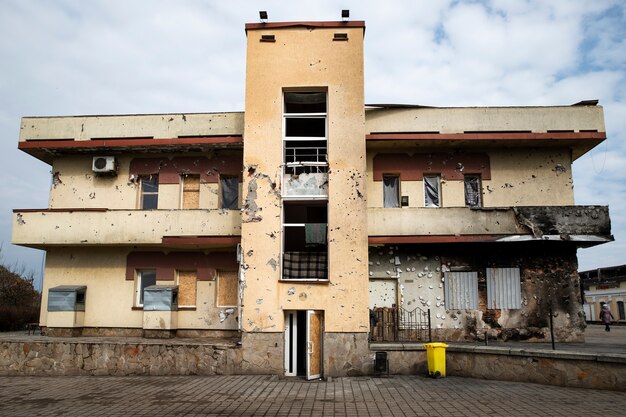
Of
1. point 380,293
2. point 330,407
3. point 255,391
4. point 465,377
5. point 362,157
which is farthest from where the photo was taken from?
point 380,293

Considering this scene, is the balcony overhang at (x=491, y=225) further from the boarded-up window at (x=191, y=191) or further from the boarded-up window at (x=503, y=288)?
the boarded-up window at (x=191, y=191)

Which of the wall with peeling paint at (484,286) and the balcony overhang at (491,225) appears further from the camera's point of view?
the wall with peeling paint at (484,286)

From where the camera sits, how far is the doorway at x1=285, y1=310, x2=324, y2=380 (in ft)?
44.5

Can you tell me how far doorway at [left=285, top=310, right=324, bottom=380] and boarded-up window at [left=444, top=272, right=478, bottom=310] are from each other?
17.5 feet

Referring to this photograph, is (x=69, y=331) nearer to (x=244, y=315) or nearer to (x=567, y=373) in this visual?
(x=244, y=315)

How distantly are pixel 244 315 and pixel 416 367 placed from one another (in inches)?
213

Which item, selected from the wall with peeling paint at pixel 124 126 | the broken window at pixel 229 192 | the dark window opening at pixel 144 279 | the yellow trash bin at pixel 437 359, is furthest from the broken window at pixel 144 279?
the yellow trash bin at pixel 437 359

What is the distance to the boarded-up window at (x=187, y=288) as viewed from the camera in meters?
17.2

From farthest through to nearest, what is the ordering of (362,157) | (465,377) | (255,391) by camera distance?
1. (362,157)
2. (465,377)
3. (255,391)

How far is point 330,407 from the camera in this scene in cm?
998

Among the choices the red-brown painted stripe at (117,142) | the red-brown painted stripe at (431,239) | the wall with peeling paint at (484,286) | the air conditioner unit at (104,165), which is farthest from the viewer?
the air conditioner unit at (104,165)

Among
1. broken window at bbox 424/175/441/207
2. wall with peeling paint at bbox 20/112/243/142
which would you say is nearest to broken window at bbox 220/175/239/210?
wall with peeling paint at bbox 20/112/243/142

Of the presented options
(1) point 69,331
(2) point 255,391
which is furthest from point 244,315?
(1) point 69,331

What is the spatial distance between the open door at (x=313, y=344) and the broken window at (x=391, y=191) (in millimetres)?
5695
